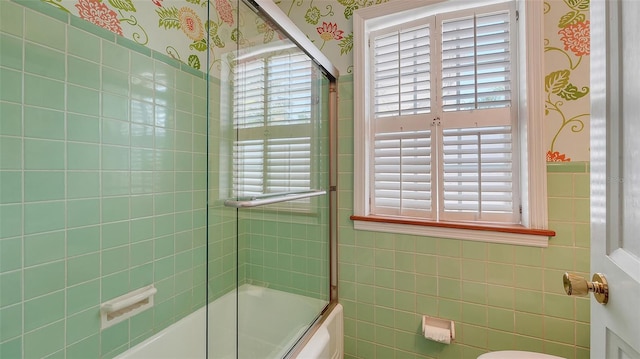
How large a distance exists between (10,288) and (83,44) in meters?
0.82

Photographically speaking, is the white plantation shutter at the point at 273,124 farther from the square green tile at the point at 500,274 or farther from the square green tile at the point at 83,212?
the square green tile at the point at 500,274

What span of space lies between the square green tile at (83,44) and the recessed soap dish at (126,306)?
3.02ft

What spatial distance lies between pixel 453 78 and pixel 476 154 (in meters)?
0.40

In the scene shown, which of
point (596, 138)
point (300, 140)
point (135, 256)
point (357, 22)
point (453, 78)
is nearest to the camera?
point (596, 138)

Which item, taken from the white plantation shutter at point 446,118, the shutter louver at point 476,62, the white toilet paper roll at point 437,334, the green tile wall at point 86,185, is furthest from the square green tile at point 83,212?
the shutter louver at point 476,62

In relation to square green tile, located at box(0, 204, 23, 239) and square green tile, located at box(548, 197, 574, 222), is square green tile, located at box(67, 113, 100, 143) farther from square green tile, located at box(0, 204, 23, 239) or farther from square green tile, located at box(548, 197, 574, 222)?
square green tile, located at box(548, 197, 574, 222)

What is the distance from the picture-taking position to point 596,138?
1.91ft

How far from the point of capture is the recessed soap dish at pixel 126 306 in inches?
40.5

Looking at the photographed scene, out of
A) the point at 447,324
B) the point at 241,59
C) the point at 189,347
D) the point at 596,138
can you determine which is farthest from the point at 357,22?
the point at 189,347

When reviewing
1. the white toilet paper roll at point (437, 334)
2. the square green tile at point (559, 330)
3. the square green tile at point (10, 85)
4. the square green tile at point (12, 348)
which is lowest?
the white toilet paper roll at point (437, 334)

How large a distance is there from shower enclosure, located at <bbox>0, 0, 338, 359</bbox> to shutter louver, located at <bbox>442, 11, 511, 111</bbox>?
654 mm

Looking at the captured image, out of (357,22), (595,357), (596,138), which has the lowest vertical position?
(595,357)

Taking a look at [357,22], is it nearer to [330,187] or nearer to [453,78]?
[453,78]

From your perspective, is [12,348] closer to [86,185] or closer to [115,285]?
[115,285]
